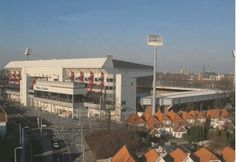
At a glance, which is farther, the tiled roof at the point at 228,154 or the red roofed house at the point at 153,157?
the tiled roof at the point at 228,154

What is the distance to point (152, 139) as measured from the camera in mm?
13633

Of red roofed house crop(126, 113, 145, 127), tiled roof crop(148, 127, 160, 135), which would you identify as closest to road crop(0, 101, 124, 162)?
red roofed house crop(126, 113, 145, 127)

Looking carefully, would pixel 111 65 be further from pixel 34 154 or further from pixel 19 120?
pixel 34 154

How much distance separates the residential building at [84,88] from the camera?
1962 centimetres

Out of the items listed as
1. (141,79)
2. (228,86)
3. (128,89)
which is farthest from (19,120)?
(228,86)

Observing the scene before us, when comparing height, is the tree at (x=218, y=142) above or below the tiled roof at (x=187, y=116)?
below

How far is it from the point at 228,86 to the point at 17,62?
1769 cm

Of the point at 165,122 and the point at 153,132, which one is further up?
the point at 165,122

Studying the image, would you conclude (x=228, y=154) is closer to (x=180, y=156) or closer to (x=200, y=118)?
(x=180, y=156)

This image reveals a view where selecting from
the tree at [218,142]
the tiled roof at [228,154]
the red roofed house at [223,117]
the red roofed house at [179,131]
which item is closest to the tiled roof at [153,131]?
the red roofed house at [179,131]

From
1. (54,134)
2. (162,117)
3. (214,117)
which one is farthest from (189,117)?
(54,134)

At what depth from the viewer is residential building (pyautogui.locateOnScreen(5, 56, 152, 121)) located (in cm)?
1962

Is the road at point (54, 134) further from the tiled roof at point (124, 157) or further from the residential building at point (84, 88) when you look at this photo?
the tiled roof at point (124, 157)

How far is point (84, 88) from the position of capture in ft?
68.1
